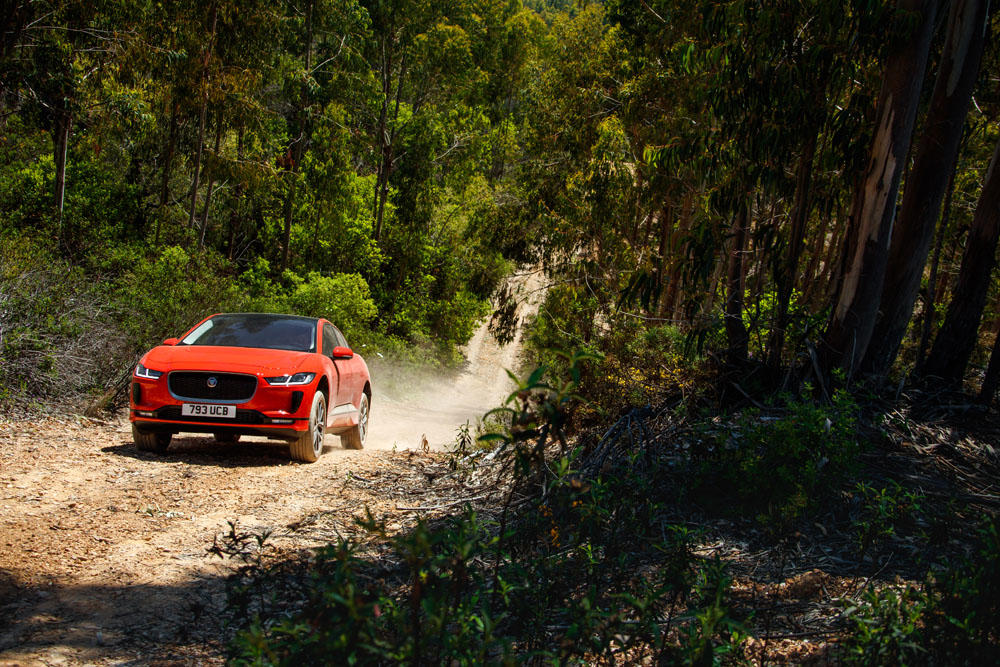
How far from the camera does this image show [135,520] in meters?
5.58

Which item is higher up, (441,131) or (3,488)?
(441,131)

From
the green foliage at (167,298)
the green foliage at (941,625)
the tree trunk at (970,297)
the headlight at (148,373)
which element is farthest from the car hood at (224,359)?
the tree trunk at (970,297)

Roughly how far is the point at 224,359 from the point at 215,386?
35 centimetres

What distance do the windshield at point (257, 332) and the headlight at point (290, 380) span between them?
677 millimetres

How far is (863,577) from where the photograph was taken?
13.8 ft

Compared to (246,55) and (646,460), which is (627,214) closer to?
(246,55)

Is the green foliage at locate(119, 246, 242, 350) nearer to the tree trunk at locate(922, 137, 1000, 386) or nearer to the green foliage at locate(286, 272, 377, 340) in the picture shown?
the green foliage at locate(286, 272, 377, 340)

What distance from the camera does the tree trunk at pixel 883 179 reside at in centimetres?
775

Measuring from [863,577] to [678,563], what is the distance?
1.41 m

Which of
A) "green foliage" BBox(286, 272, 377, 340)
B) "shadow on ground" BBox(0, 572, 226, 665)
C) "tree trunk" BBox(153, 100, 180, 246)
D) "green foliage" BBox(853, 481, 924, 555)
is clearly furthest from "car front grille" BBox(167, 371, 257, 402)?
"tree trunk" BBox(153, 100, 180, 246)

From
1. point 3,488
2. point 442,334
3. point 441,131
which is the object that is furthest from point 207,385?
point 442,334

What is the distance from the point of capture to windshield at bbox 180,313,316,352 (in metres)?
8.83

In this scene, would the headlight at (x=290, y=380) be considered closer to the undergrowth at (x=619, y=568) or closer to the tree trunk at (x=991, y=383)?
the undergrowth at (x=619, y=568)

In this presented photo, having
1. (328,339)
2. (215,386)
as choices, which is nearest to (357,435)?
(328,339)
